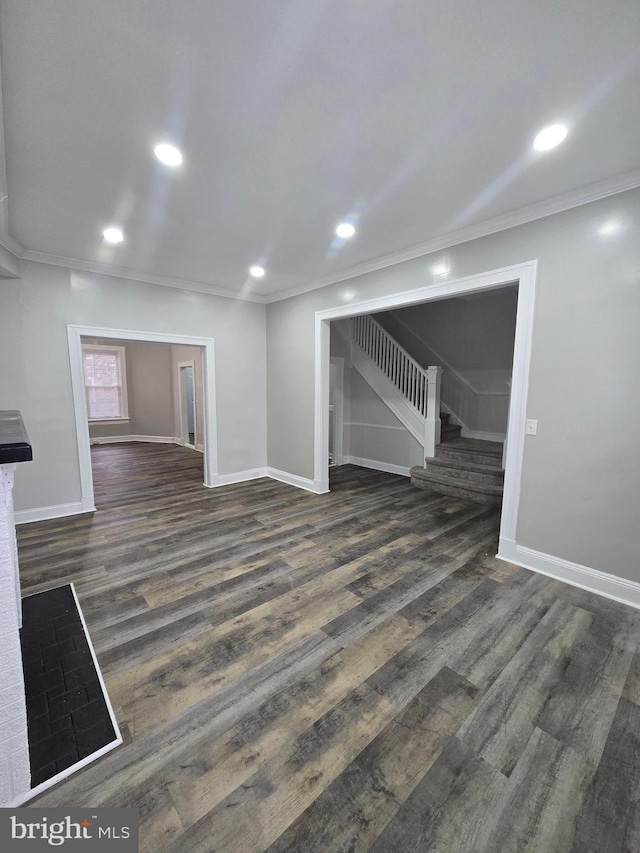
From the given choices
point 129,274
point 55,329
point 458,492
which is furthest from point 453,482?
point 55,329

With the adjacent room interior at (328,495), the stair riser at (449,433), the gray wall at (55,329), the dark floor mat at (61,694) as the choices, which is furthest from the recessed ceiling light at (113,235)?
the stair riser at (449,433)

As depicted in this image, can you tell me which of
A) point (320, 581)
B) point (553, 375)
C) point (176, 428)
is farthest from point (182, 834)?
point (176, 428)

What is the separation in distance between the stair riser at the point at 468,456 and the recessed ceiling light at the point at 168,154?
452 cm

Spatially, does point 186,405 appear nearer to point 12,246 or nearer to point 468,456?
point 12,246

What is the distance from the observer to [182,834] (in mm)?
1126

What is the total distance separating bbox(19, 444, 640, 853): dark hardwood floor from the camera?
1188mm

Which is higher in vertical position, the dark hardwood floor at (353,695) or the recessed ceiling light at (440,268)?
the recessed ceiling light at (440,268)

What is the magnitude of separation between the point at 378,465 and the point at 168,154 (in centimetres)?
503

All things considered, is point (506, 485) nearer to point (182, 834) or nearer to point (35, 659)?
point (182, 834)

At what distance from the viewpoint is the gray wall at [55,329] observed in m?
3.52

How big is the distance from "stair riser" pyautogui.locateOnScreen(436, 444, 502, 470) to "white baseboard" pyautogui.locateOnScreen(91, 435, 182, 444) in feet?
20.7

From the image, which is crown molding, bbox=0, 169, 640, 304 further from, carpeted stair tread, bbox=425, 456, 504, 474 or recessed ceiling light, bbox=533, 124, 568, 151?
carpeted stair tread, bbox=425, 456, 504, 474

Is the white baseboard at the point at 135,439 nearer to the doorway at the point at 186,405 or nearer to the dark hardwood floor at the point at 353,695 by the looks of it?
the doorway at the point at 186,405

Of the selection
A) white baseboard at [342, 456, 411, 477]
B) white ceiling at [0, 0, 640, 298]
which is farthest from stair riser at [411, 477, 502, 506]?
white ceiling at [0, 0, 640, 298]
